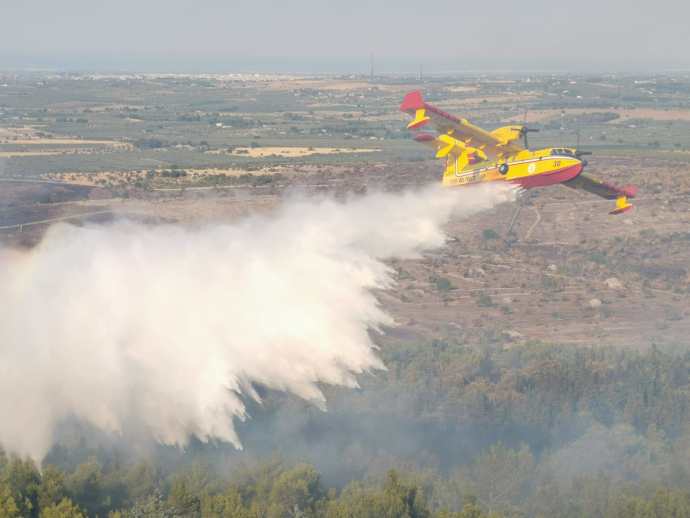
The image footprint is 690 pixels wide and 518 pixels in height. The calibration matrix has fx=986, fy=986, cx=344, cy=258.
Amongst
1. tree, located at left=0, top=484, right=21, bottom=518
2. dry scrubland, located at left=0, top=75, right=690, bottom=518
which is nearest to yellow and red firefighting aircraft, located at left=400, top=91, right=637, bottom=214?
dry scrubland, located at left=0, top=75, right=690, bottom=518

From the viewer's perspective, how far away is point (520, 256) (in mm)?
80375

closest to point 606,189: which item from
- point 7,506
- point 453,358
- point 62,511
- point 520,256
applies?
point 453,358

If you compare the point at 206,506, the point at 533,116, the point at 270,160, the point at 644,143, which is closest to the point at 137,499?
the point at 206,506

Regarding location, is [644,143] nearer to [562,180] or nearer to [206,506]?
[562,180]

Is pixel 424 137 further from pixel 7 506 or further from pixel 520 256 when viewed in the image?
pixel 520 256

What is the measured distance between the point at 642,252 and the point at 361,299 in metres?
35.3

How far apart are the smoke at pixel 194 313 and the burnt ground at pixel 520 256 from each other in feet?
18.5

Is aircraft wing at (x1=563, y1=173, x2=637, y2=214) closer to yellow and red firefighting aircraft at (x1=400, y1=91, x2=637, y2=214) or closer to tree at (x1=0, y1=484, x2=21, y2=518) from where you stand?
yellow and red firefighting aircraft at (x1=400, y1=91, x2=637, y2=214)

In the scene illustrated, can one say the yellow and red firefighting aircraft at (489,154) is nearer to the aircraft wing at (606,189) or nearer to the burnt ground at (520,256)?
the aircraft wing at (606,189)

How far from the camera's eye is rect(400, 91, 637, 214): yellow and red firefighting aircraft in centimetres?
4878

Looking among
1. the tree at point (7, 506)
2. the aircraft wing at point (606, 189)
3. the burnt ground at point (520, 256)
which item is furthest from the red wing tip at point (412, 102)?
the tree at point (7, 506)

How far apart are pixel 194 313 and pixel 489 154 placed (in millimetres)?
17507

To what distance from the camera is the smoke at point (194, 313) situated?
43750mm

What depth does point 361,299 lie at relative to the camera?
56.8 metres
